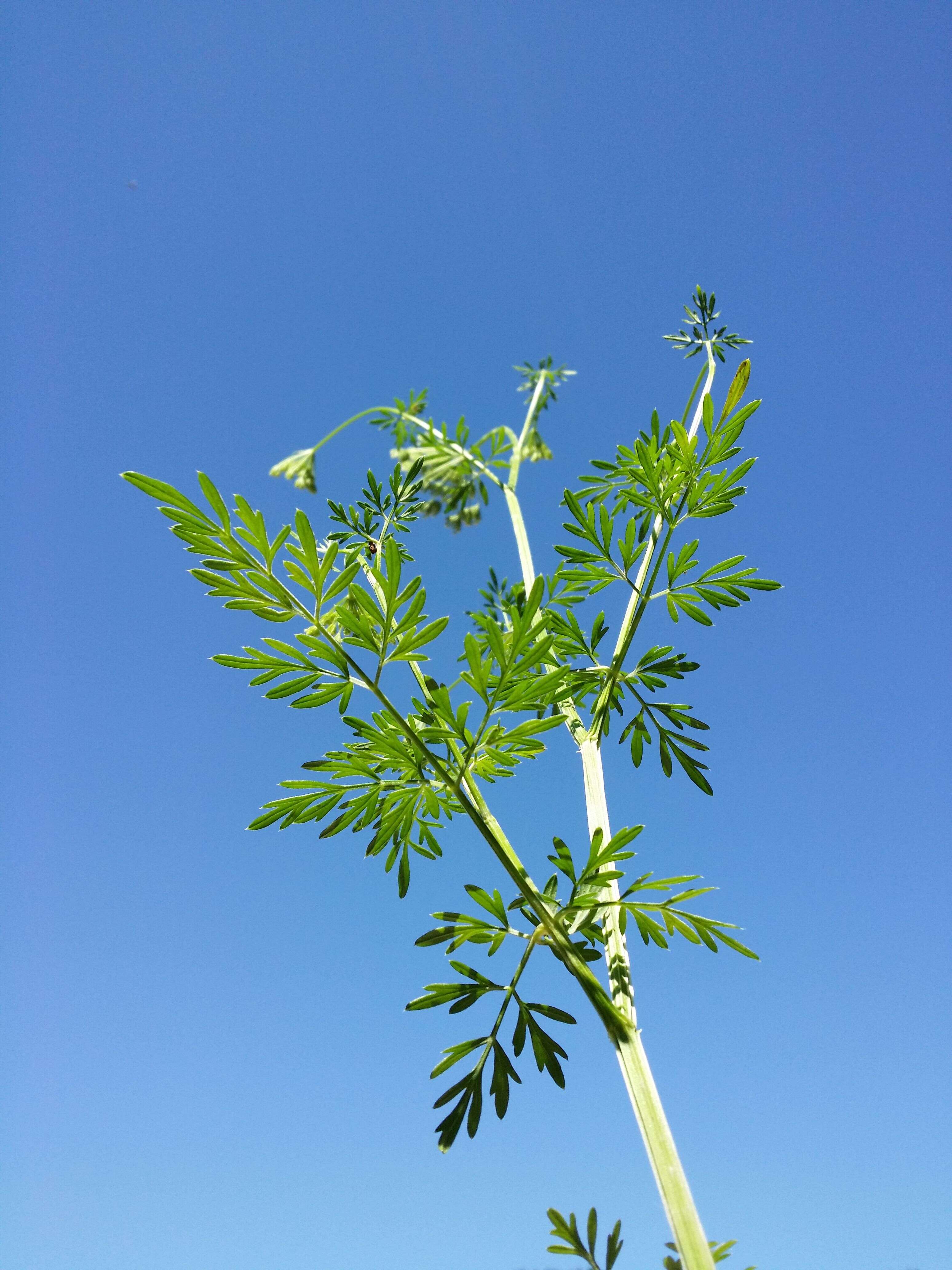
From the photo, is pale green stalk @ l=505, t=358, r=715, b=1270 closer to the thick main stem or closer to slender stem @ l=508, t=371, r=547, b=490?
the thick main stem

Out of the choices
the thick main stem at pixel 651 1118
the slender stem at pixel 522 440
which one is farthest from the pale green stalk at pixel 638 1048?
the slender stem at pixel 522 440

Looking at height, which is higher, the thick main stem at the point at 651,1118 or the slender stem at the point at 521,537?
the slender stem at the point at 521,537

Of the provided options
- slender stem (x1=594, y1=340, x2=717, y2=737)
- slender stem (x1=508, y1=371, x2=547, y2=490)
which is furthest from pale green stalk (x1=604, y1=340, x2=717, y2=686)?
slender stem (x1=508, y1=371, x2=547, y2=490)

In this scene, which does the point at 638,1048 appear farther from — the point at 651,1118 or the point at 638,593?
the point at 638,593

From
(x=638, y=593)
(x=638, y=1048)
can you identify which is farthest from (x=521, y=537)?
(x=638, y=1048)

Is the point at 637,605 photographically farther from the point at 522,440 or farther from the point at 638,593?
the point at 522,440

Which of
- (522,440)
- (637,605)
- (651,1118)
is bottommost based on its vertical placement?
(651,1118)

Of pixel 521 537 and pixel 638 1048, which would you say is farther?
pixel 521 537

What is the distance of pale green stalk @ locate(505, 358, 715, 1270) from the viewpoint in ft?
3.03

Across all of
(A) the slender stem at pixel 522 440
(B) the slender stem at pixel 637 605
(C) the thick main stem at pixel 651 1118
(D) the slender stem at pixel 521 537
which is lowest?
(C) the thick main stem at pixel 651 1118

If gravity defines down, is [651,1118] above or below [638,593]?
below

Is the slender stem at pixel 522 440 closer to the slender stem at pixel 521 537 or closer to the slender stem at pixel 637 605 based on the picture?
the slender stem at pixel 521 537

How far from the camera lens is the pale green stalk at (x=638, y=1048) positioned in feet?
3.03

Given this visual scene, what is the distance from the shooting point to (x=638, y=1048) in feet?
3.45
